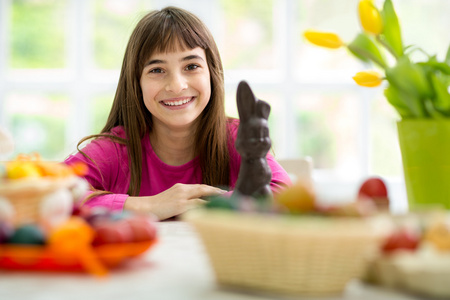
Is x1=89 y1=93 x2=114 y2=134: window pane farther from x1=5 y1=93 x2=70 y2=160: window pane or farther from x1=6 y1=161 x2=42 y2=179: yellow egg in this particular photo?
x1=6 y1=161 x2=42 y2=179: yellow egg

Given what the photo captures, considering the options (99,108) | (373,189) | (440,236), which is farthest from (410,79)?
(99,108)

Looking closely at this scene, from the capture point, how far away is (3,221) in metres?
0.69

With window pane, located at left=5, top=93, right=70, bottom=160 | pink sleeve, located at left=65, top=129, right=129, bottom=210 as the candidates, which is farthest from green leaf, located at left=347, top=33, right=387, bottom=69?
window pane, located at left=5, top=93, right=70, bottom=160

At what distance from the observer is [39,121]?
13.6ft

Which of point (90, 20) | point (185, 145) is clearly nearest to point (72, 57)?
point (90, 20)

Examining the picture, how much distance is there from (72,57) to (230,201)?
358 centimetres

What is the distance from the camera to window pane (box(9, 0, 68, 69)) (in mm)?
4047

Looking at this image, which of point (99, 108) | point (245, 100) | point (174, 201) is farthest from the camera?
point (99, 108)

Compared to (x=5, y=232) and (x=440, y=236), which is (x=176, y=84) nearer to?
(x=5, y=232)

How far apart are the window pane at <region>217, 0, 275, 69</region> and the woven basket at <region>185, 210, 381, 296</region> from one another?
3.51 meters

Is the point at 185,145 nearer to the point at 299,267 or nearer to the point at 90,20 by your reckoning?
the point at 299,267

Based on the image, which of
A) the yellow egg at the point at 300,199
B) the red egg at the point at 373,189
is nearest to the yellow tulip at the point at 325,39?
the red egg at the point at 373,189

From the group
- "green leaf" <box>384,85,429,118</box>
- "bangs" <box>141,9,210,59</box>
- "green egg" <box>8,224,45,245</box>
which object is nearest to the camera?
"green egg" <box>8,224,45,245</box>

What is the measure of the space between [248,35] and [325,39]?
120 inches
